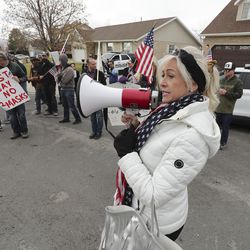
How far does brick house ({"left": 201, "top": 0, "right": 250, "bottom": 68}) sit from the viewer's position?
1493 cm

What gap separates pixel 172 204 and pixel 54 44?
19097 millimetres

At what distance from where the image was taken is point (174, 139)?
3.50 feet

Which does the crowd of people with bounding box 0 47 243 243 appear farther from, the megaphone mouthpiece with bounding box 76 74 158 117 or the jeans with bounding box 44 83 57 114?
the jeans with bounding box 44 83 57 114

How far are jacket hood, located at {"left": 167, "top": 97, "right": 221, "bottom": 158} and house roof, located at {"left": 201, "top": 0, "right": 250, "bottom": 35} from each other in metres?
17.0

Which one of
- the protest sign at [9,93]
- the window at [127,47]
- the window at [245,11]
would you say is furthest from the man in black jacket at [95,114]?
the window at [127,47]

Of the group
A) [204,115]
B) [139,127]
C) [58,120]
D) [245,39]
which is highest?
[245,39]

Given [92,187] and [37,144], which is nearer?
[92,187]

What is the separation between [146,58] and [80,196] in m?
2.49

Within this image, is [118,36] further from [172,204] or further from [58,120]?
[172,204]

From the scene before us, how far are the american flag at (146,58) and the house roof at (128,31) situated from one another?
2245cm

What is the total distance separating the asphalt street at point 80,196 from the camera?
7.71 ft

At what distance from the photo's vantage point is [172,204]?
1.29 m

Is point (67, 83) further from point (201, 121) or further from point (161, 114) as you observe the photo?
point (201, 121)

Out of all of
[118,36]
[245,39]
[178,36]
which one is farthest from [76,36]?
[245,39]
